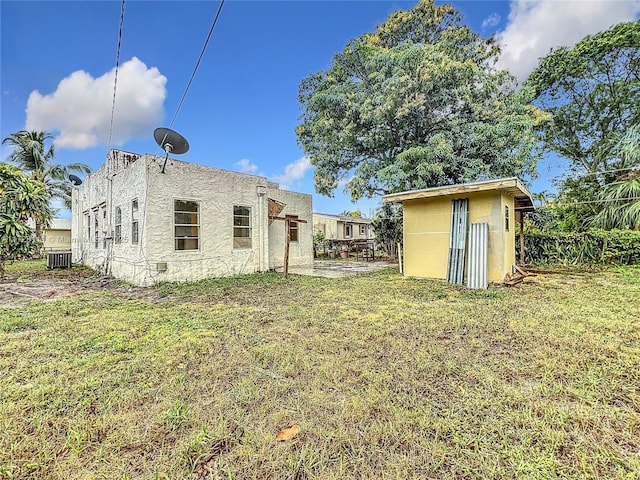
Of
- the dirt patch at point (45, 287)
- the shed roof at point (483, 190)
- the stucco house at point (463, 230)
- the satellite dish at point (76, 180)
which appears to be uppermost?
the satellite dish at point (76, 180)

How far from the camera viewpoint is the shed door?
7.82m

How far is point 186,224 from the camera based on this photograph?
839 cm

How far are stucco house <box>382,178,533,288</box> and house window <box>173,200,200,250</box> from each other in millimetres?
5692

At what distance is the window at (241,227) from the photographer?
31.2 feet

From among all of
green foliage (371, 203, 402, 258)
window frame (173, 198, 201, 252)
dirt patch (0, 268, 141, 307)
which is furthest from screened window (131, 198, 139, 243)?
green foliage (371, 203, 402, 258)

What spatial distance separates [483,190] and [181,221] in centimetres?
820

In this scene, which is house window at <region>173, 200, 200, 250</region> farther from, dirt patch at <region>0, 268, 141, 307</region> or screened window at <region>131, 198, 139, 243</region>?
dirt patch at <region>0, 268, 141, 307</region>

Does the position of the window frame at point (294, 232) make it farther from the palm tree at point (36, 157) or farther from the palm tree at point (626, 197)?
the palm tree at point (36, 157)

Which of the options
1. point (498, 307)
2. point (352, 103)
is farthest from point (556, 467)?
point (352, 103)

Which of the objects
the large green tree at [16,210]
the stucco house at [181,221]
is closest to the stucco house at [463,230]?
the stucco house at [181,221]

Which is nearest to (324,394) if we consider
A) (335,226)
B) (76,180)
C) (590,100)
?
(76,180)

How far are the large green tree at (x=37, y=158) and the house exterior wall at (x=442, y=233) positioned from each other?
2143 cm

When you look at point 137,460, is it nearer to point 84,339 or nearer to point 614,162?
point 84,339

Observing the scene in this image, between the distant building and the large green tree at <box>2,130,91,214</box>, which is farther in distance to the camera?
the distant building
